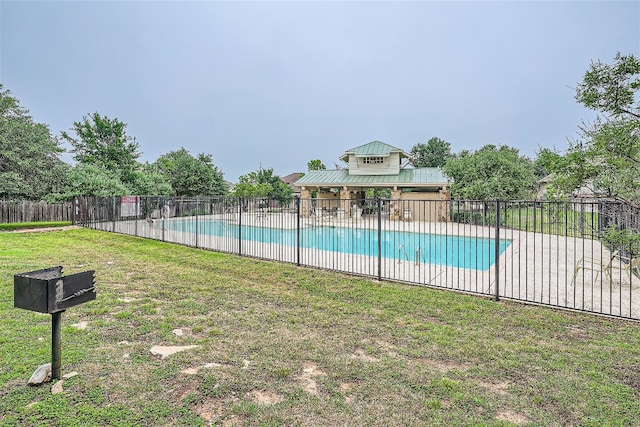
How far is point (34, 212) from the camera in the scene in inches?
680

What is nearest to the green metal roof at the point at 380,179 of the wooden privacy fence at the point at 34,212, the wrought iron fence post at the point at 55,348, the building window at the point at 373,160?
the building window at the point at 373,160

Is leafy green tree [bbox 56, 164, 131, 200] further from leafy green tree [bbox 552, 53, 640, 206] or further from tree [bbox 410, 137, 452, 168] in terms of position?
tree [bbox 410, 137, 452, 168]

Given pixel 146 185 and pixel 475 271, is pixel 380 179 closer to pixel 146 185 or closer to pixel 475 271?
pixel 475 271

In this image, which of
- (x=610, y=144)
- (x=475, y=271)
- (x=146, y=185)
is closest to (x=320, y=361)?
(x=610, y=144)

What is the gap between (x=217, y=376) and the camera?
2992mm

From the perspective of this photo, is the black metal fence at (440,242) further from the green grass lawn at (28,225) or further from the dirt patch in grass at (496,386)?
the dirt patch in grass at (496,386)

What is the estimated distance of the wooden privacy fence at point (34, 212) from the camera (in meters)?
16.4

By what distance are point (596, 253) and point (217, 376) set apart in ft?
39.8

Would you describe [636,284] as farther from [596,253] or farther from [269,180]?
[269,180]

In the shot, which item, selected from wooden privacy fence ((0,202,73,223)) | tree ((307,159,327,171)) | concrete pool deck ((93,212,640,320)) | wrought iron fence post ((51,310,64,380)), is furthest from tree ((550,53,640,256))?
tree ((307,159,327,171))

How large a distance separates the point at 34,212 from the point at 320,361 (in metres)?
20.6

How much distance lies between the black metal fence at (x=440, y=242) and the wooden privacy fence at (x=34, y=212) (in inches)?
102

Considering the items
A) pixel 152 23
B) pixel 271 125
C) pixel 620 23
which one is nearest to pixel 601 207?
pixel 620 23

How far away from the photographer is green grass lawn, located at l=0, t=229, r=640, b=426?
2.48 m
